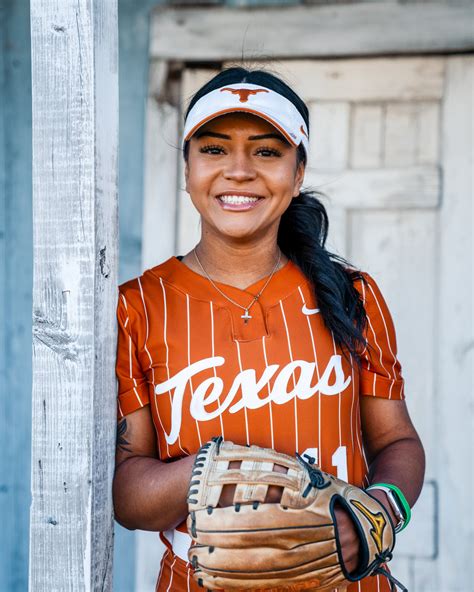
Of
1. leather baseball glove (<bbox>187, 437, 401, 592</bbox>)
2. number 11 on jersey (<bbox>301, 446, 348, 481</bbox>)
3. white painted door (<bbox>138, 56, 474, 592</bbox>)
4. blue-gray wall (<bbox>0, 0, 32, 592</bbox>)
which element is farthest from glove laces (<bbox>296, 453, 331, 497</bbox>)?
blue-gray wall (<bbox>0, 0, 32, 592</bbox>)

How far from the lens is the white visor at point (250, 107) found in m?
2.07

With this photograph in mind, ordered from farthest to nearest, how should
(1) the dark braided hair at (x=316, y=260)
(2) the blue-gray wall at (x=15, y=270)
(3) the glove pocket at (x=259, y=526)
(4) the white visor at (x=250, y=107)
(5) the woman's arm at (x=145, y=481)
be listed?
(2) the blue-gray wall at (x=15, y=270) < (1) the dark braided hair at (x=316, y=260) < (4) the white visor at (x=250, y=107) < (5) the woman's arm at (x=145, y=481) < (3) the glove pocket at (x=259, y=526)

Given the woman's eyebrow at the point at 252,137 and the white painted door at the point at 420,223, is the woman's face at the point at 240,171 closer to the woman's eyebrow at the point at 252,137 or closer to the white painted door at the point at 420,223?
the woman's eyebrow at the point at 252,137

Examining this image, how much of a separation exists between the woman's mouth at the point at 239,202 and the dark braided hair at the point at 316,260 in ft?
0.66

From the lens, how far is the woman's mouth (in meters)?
2.11

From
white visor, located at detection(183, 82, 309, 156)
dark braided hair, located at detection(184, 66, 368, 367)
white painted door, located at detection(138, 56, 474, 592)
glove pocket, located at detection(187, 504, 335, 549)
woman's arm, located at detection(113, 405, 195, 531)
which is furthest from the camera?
white painted door, located at detection(138, 56, 474, 592)

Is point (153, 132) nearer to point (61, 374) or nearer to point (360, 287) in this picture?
point (360, 287)

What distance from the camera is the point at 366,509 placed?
1919 mm

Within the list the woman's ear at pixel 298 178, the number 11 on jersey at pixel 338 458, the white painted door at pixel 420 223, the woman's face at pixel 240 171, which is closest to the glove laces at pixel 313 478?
the number 11 on jersey at pixel 338 458

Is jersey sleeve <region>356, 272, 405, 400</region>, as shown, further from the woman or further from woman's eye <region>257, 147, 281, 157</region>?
woman's eye <region>257, 147, 281, 157</region>

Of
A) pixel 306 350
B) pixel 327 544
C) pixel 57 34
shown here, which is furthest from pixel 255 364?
pixel 57 34

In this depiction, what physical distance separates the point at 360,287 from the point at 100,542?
3.00 feet

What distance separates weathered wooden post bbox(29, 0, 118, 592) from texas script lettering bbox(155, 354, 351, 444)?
0.24 metres

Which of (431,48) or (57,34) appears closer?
(57,34)
